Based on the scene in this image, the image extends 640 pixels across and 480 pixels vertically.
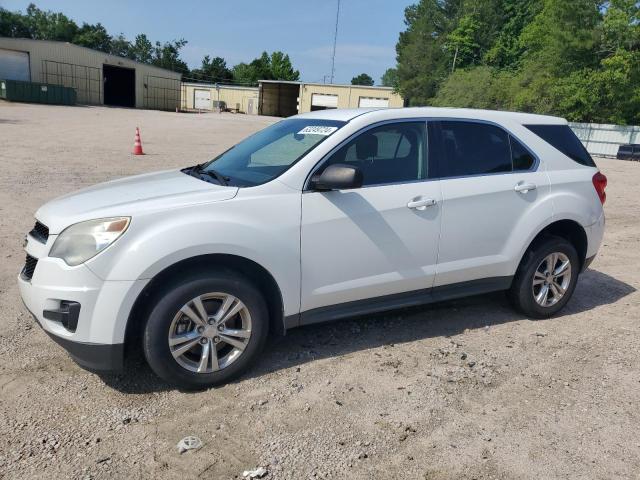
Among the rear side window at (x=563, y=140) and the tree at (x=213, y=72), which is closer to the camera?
the rear side window at (x=563, y=140)

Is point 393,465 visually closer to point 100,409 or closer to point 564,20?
point 100,409

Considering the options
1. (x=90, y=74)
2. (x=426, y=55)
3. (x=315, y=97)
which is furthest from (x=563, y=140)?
(x=426, y=55)

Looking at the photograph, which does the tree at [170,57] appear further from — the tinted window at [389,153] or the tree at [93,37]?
the tinted window at [389,153]

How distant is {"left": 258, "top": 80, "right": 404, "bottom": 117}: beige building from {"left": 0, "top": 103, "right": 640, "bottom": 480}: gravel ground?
5644 cm

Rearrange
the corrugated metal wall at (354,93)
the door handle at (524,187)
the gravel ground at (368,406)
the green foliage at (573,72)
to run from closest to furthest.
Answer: the gravel ground at (368,406)
the door handle at (524,187)
the green foliage at (573,72)
the corrugated metal wall at (354,93)

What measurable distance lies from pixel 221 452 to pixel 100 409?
0.87 metres

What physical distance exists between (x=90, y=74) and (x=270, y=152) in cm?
5600

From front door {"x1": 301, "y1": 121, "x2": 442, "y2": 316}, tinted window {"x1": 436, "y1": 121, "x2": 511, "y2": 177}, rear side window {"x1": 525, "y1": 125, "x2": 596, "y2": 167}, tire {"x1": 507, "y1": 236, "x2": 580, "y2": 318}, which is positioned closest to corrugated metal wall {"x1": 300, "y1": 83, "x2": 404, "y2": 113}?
rear side window {"x1": 525, "y1": 125, "x2": 596, "y2": 167}

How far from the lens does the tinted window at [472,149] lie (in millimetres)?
4082

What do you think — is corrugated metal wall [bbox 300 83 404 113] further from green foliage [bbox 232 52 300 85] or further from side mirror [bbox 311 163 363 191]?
side mirror [bbox 311 163 363 191]

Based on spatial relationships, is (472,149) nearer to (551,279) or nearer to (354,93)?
(551,279)

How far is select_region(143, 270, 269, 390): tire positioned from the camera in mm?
3090

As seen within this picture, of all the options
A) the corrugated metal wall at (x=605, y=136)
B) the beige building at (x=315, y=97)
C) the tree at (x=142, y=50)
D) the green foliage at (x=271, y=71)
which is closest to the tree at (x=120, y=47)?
the tree at (x=142, y=50)

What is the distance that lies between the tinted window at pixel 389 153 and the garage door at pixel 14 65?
2062 inches
